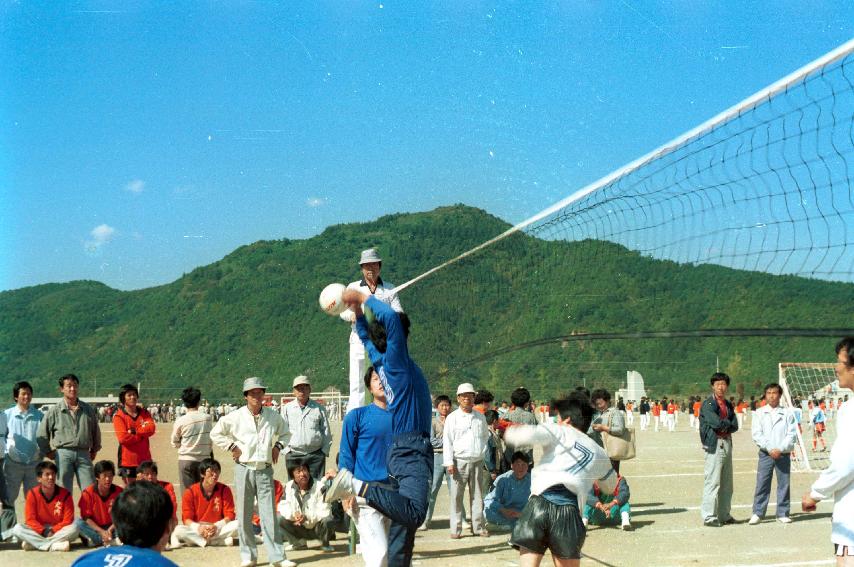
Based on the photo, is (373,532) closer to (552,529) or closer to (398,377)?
(398,377)

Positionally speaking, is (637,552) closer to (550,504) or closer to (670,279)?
(550,504)

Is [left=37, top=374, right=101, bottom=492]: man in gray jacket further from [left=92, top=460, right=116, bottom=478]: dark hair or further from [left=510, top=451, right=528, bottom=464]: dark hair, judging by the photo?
[left=510, top=451, right=528, bottom=464]: dark hair

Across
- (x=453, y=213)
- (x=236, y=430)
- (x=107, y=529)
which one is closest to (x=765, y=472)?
(x=236, y=430)

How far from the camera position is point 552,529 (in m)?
6.09

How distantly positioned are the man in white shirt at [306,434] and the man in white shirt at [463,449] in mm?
1463

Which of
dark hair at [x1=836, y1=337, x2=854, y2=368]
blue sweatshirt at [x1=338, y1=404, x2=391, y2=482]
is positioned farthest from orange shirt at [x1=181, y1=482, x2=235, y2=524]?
dark hair at [x1=836, y1=337, x2=854, y2=368]

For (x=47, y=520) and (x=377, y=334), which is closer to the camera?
(x=377, y=334)

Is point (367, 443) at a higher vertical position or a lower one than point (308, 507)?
higher

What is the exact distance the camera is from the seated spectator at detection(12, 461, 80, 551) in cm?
1033

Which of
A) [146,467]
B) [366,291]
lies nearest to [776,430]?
[366,291]

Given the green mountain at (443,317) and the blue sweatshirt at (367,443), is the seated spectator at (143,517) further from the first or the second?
the green mountain at (443,317)

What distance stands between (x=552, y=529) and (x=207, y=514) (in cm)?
577

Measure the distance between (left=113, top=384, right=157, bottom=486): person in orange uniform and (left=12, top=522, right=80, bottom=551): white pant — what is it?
43.1 inches

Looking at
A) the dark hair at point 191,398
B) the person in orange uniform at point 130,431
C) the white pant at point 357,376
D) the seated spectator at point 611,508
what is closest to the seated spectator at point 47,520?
the person in orange uniform at point 130,431
